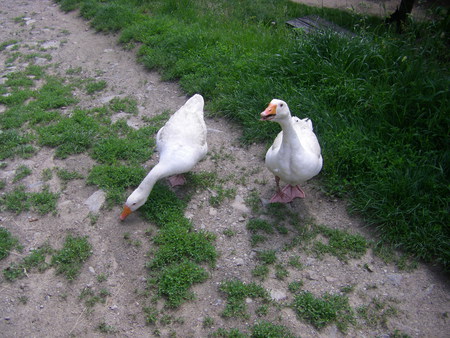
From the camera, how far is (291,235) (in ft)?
12.8

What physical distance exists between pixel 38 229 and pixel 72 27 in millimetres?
5737

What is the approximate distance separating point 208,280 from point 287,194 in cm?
136

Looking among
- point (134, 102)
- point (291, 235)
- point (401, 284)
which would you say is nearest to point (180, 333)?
point (291, 235)

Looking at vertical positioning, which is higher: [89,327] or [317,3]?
[317,3]

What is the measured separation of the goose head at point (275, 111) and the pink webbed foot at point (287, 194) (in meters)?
1.02

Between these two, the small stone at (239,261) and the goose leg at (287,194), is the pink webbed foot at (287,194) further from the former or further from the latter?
the small stone at (239,261)

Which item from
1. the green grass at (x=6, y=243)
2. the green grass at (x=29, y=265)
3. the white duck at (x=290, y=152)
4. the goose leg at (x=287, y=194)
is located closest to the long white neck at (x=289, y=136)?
the white duck at (x=290, y=152)

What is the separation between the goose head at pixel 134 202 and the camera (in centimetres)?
384

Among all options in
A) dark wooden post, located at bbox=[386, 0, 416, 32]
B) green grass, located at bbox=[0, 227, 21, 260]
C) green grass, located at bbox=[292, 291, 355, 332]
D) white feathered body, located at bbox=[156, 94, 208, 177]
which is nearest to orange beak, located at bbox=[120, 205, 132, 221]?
white feathered body, located at bbox=[156, 94, 208, 177]

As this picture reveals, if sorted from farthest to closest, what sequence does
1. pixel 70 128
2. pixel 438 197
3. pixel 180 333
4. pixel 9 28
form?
pixel 9 28 < pixel 70 128 < pixel 438 197 < pixel 180 333

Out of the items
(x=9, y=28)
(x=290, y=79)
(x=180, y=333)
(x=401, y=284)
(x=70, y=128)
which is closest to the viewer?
(x=180, y=333)

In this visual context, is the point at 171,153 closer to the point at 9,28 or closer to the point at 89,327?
the point at 89,327

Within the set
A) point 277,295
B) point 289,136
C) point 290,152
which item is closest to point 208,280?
point 277,295

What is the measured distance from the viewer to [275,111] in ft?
11.3
